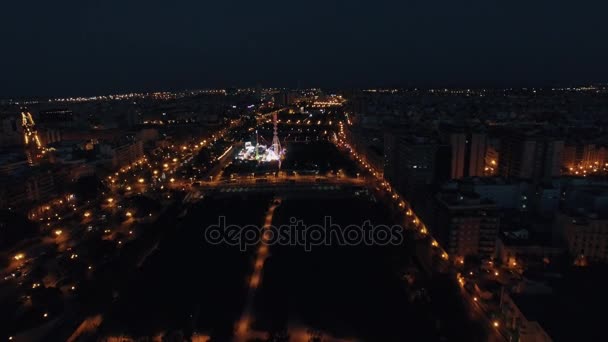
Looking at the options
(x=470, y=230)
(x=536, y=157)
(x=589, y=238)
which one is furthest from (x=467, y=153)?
(x=470, y=230)

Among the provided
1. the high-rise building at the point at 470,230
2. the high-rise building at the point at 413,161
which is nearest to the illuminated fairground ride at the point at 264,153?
the high-rise building at the point at 413,161

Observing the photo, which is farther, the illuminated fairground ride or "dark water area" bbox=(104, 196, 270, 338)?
the illuminated fairground ride

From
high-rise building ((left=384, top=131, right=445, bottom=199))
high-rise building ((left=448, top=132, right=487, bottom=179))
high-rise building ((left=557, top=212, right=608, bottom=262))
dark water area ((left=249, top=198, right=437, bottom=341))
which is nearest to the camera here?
dark water area ((left=249, top=198, right=437, bottom=341))

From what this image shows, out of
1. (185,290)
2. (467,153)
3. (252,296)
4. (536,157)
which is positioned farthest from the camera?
(467,153)

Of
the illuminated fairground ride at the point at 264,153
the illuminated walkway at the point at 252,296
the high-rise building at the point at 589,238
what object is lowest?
the illuminated walkway at the point at 252,296

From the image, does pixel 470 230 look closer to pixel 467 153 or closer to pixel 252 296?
pixel 252 296

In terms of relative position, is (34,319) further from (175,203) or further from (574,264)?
(574,264)

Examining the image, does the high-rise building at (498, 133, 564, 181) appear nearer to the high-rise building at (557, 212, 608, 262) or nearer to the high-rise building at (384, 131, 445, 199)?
the high-rise building at (384, 131, 445, 199)

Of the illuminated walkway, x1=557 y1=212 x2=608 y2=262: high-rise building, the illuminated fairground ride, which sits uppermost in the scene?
the illuminated fairground ride

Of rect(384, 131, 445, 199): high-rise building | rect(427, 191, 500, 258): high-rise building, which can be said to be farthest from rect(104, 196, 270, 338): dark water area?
rect(384, 131, 445, 199): high-rise building

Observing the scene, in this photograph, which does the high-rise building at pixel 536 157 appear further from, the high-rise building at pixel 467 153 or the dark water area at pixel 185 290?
the dark water area at pixel 185 290

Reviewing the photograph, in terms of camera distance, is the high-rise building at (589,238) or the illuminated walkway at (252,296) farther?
the high-rise building at (589,238)
